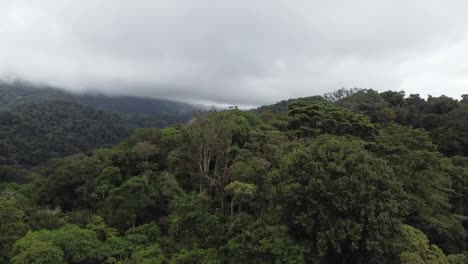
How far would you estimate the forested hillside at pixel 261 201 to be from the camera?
59.3ft

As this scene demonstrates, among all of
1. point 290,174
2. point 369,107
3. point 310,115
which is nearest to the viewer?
point 290,174

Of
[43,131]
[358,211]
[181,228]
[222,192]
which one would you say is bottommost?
[43,131]

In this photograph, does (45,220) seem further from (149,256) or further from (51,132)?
(51,132)

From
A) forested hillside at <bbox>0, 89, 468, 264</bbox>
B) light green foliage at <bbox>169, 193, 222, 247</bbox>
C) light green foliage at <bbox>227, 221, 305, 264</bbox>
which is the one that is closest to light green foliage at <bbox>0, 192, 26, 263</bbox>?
forested hillside at <bbox>0, 89, 468, 264</bbox>

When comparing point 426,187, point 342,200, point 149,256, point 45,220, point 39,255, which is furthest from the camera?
point 45,220

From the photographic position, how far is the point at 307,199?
18.3 meters

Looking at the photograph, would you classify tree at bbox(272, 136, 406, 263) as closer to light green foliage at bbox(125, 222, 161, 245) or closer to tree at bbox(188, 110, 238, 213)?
tree at bbox(188, 110, 238, 213)

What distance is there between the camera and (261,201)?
22312 millimetres

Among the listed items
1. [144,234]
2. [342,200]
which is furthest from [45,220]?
[342,200]

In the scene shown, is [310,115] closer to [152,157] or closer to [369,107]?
[152,157]

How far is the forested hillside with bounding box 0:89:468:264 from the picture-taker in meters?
18.1

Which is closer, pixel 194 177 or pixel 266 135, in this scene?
pixel 266 135

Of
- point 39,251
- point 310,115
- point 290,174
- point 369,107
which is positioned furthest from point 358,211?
point 369,107

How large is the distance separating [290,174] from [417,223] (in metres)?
10.6
